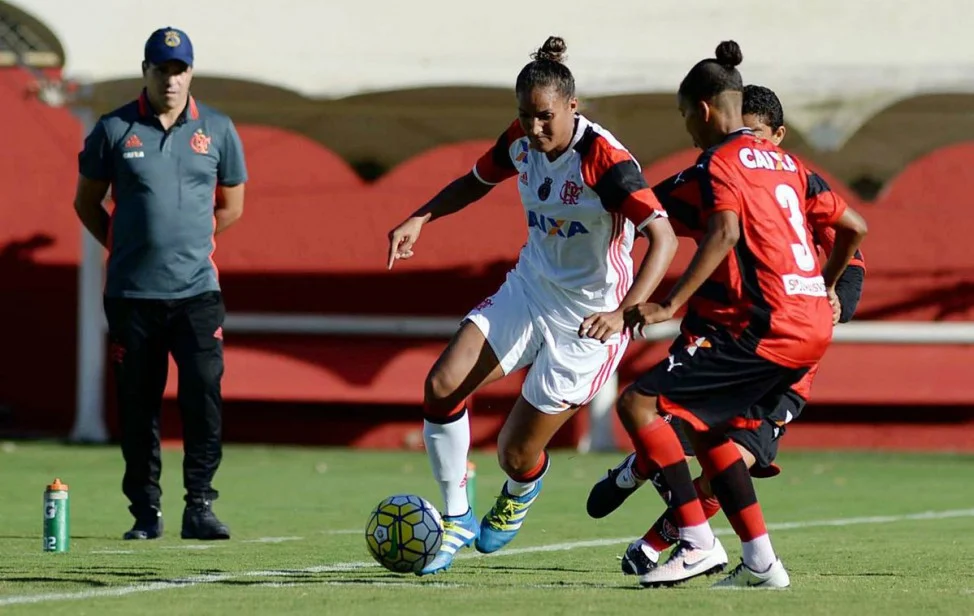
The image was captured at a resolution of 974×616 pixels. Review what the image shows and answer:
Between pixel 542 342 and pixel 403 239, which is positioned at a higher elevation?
pixel 403 239

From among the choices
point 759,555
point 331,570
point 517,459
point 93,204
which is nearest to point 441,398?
point 517,459

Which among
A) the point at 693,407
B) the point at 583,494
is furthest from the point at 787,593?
the point at 583,494

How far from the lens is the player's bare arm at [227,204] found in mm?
9422

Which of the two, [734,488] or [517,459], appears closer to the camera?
[734,488]

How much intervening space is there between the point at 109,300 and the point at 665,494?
130 inches

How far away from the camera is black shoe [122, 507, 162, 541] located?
29.5 feet

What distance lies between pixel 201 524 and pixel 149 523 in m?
0.29

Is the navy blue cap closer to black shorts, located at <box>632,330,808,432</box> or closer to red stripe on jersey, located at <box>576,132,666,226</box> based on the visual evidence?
red stripe on jersey, located at <box>576,132,666,226</box>

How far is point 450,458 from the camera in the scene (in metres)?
7.57

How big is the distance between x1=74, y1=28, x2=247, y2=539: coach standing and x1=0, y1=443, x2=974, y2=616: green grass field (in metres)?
0.38

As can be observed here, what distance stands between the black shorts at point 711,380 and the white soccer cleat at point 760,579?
0.56m

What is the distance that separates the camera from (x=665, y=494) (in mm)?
7406

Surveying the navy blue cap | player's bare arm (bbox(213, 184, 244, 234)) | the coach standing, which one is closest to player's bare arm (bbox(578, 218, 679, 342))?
the navy blue cap

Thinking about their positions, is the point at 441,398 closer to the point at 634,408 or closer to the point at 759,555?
the point at 634,408
